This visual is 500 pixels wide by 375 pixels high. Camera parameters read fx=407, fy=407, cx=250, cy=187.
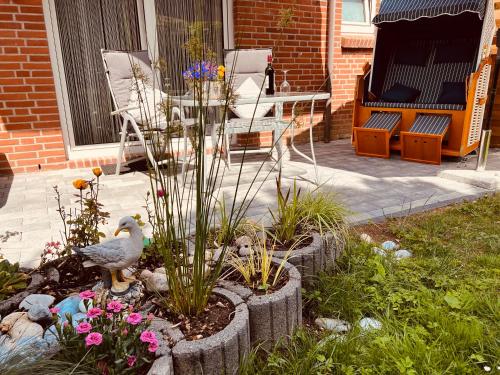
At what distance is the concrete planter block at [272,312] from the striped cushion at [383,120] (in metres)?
3.68

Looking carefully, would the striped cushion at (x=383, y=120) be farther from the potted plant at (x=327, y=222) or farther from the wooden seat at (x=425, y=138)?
the potted plant at (x=327, y=222)

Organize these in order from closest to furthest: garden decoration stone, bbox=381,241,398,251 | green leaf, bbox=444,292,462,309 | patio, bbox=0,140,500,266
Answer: green leaf, bbox=444,292,462,309, garden decoration stone, bbox=381,241,398,251, patio, bbox=0,140,500,266

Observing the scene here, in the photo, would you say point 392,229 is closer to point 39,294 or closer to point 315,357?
point 315,357

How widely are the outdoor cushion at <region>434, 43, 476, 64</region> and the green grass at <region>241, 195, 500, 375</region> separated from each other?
338 centimetres

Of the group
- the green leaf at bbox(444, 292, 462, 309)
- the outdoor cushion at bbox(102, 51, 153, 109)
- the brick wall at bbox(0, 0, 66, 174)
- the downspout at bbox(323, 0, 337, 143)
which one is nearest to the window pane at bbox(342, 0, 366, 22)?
the downspout at bbox(323, 0, 337, 143)

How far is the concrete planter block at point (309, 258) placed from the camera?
1.80 m

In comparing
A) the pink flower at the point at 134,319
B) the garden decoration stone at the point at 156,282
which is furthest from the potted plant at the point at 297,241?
the pink flower at the point at 134,319

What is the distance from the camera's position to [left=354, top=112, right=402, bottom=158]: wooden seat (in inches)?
187

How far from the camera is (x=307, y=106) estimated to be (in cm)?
583

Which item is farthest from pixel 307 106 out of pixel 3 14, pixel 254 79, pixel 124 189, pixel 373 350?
pixel 373 350

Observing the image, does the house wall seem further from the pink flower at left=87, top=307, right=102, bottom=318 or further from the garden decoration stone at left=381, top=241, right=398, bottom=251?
the pink flower at left=87, top=307, right=102, bottom=318

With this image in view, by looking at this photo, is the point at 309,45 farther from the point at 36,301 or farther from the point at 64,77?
the point at 36,301

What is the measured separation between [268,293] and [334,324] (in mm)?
345

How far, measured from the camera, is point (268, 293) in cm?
152
